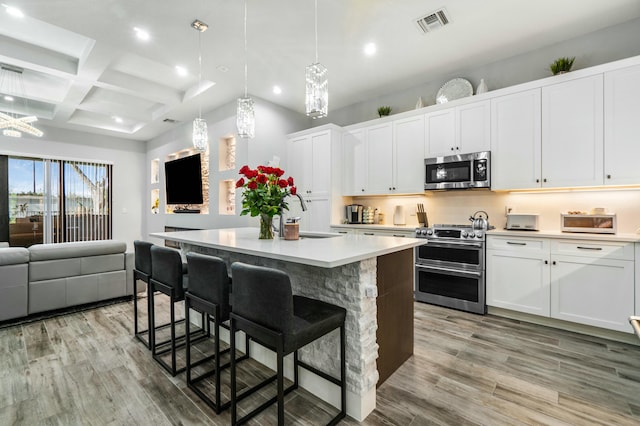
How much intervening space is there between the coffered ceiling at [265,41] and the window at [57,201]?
2131mm

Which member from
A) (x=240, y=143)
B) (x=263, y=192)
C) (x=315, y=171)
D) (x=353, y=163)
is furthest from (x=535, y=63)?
(x=240, y=143)

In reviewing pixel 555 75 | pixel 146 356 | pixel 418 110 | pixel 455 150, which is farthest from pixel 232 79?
pixel 555 75

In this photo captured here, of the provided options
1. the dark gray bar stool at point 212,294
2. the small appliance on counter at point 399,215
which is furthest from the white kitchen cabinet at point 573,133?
the dark gray bar stool at point 212,294

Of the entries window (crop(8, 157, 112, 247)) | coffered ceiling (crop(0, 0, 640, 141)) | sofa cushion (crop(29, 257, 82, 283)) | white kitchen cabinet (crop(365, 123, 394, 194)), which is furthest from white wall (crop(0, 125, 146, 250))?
white kitchen cabinet (crop(365, 123, 394, 194))

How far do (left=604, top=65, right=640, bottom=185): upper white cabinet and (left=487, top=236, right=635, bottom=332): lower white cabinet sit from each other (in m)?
0.71

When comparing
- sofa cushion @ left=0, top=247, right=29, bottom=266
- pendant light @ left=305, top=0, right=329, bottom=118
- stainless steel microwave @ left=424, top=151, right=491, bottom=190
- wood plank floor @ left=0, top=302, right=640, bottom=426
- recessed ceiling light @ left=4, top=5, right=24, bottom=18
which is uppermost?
recessed ceiling light @ left=4, top=5, right=24, bottom=18

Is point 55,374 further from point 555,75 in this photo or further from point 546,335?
point 555,75

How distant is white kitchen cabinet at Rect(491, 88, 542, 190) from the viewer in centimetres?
324

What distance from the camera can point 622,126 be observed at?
2.79 metres

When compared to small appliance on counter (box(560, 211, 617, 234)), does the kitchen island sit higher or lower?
lower

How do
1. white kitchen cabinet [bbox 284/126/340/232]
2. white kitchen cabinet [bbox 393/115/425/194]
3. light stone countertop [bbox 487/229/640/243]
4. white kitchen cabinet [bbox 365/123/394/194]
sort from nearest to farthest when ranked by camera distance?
light stone countertop [bbox 487/229/640/243]
white kitchen cabinet [bbox 393/115/425/194]
white kitchen cabinet [bbox 365/123/394/194]
white kitchen cabinet [bbox 284/126/340/232]

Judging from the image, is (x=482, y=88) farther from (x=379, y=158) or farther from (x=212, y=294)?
(x=212, y=294)

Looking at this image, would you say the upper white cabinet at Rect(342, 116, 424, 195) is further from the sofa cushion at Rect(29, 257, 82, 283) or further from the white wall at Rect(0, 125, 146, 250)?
the white wall at Rect(0, 125, 146, 250)

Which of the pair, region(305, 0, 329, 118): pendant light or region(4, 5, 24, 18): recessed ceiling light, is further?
region(4, 5, 24, 18): recessed ceiling light
